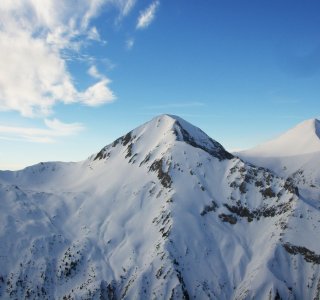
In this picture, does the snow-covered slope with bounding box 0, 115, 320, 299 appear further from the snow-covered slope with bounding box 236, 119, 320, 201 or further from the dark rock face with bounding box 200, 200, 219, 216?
the snow-covered slope with bounding box 236, 119, 320, 201

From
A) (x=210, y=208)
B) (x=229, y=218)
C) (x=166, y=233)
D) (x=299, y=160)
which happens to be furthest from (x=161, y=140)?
(x=299, y=160)

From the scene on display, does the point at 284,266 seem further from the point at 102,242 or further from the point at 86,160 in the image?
the point at 86,160

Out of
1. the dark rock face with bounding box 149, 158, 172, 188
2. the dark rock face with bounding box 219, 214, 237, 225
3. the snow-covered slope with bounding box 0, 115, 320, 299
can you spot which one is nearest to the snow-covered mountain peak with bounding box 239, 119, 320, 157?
the snow-covered slope with bounding box 0, 115, 320, 299

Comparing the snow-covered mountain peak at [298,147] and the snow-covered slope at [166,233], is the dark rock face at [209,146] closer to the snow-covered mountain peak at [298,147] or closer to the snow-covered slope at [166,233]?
the snow-covered slope at [166,233]

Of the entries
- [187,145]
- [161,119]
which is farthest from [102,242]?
[161,119]

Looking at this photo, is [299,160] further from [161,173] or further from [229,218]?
[161,173]

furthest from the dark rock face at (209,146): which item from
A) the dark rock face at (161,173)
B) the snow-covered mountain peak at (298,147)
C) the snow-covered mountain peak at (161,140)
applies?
the snow-covered mountain peak at (298,147)
